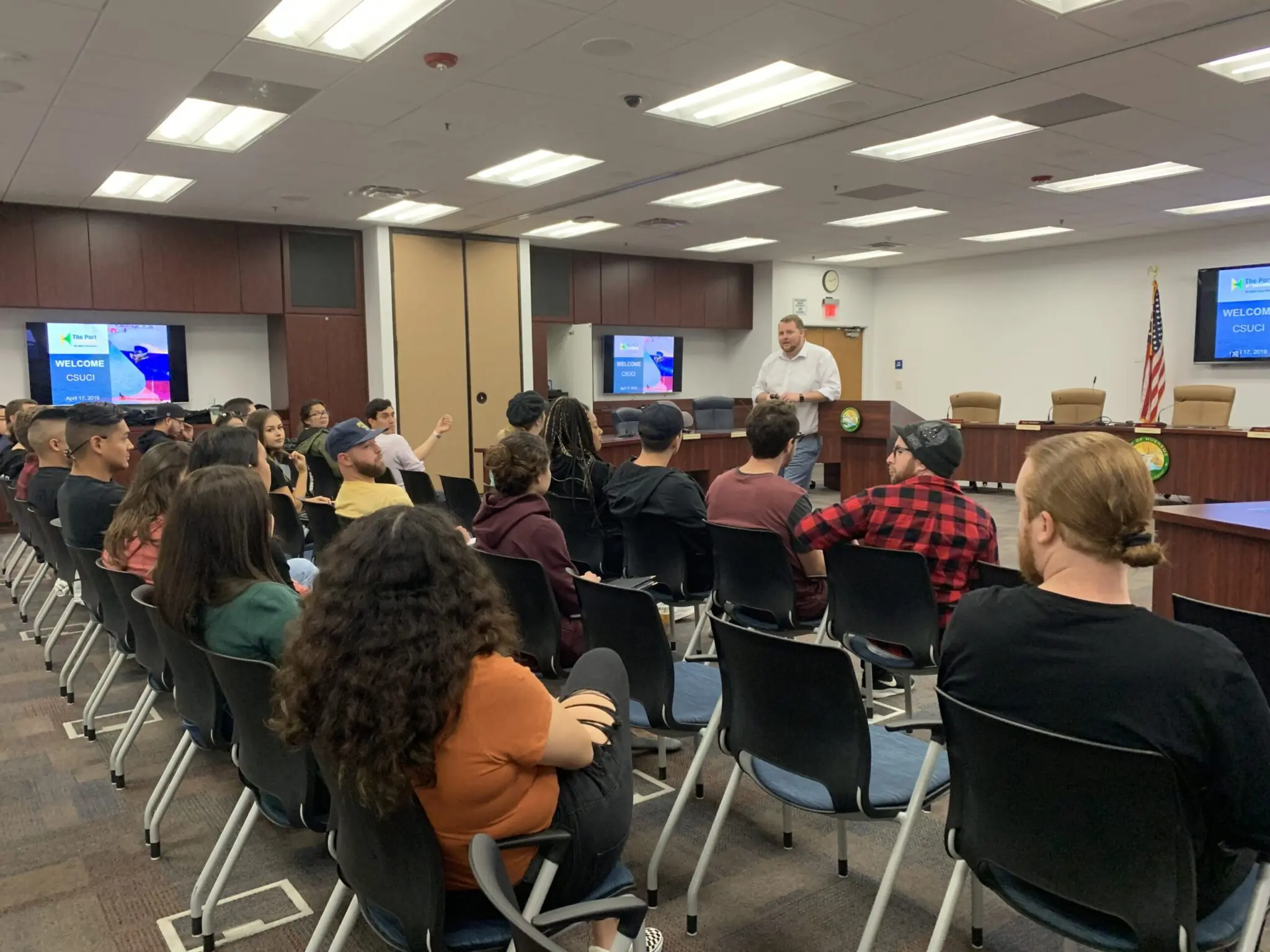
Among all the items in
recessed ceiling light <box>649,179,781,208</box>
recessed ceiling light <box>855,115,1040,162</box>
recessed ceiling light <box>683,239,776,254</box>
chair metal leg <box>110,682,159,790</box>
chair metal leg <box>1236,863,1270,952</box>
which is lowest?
chair metal leg <box>110,682,159,790</box>

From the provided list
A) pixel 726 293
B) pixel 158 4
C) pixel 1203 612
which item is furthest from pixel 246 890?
pixel 726 293

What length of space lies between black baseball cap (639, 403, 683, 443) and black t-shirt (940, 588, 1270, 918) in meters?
2.29

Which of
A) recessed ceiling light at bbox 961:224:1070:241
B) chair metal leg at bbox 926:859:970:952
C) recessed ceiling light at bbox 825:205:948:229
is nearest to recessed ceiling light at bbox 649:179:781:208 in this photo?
recessed ceiling light at bbox 825:205:948:229

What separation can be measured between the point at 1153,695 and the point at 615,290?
36.1ft

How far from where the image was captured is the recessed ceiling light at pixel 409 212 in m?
8.46

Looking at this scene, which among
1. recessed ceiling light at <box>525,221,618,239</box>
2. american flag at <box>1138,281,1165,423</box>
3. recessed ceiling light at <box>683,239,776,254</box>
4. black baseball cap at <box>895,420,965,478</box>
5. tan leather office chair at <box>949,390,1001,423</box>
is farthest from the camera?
recessed ceiling light at <box>683,239,776,254</box>

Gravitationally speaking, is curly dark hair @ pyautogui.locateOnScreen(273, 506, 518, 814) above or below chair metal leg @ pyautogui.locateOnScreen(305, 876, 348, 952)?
above

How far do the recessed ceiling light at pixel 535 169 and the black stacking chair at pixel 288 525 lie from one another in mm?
3425

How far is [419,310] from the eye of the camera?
962cm

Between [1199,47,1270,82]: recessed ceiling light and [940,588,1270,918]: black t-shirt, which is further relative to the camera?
[1199,47,1270,82]: recessed ceiling light

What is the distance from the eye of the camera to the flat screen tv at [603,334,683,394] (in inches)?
481

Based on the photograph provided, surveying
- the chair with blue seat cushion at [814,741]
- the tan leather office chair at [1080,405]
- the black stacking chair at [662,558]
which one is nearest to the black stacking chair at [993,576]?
the chair with blue seat cushion at [814,741]

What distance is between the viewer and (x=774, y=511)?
336 centimetres

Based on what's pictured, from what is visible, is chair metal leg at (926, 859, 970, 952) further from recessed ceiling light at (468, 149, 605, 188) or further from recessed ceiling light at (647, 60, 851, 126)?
recessed ceiling light at (468, 149, 605, 188)
